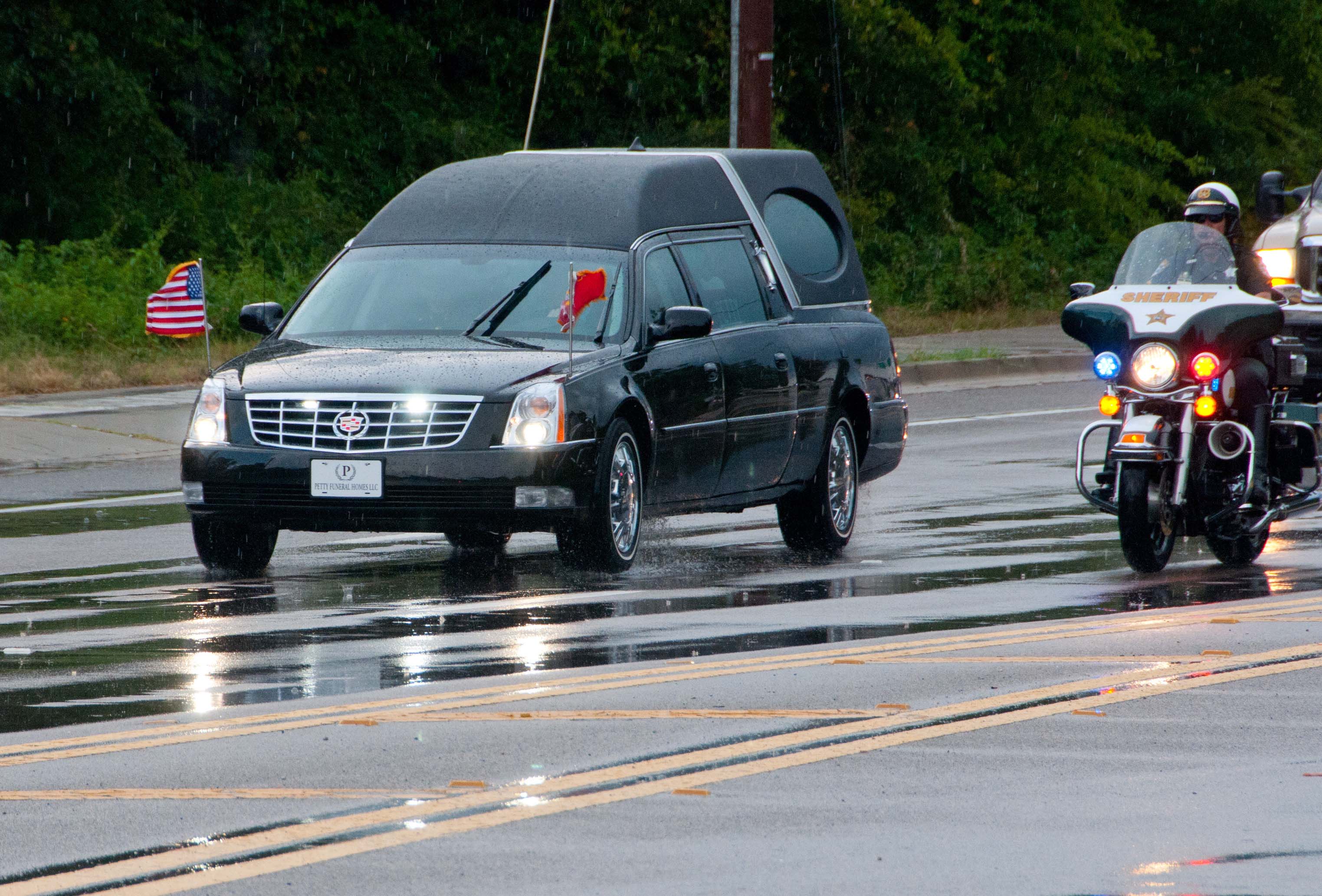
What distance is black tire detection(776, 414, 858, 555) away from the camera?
12.4m

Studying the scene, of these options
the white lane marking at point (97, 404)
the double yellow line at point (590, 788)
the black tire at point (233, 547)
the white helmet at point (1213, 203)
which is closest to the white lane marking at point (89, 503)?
the black tire at point (233, 547)

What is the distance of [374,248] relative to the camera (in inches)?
480

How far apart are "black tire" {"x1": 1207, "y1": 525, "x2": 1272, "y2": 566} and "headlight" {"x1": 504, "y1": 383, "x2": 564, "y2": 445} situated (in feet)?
10.4

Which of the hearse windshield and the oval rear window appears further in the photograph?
the oval rear window

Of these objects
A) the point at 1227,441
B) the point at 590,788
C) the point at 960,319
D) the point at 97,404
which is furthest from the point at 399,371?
the point at 960,319

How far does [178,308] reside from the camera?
72.8 ft

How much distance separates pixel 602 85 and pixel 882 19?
14.3 feet

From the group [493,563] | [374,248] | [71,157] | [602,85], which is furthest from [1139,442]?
[602,85]

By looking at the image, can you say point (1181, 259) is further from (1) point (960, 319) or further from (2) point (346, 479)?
(1) point (960, 319)

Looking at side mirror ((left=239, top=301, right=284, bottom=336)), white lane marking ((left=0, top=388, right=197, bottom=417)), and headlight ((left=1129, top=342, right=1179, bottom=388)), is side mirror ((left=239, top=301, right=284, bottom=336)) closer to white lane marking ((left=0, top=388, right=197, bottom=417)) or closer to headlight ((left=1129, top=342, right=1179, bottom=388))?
headlight ((left=1129, top=342, right=1179, bottom=388))

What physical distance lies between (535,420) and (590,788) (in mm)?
4547

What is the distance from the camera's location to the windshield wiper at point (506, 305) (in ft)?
37.3

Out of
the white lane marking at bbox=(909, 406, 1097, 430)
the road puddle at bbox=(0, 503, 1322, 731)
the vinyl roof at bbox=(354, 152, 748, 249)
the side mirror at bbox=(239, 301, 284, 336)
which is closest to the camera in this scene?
the road puddle at bbox=(0, 503, 1322, 731)

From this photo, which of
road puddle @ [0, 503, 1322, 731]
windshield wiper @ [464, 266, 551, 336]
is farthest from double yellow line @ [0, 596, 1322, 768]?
windshield wiper @ [464, 266, 551, 336]
